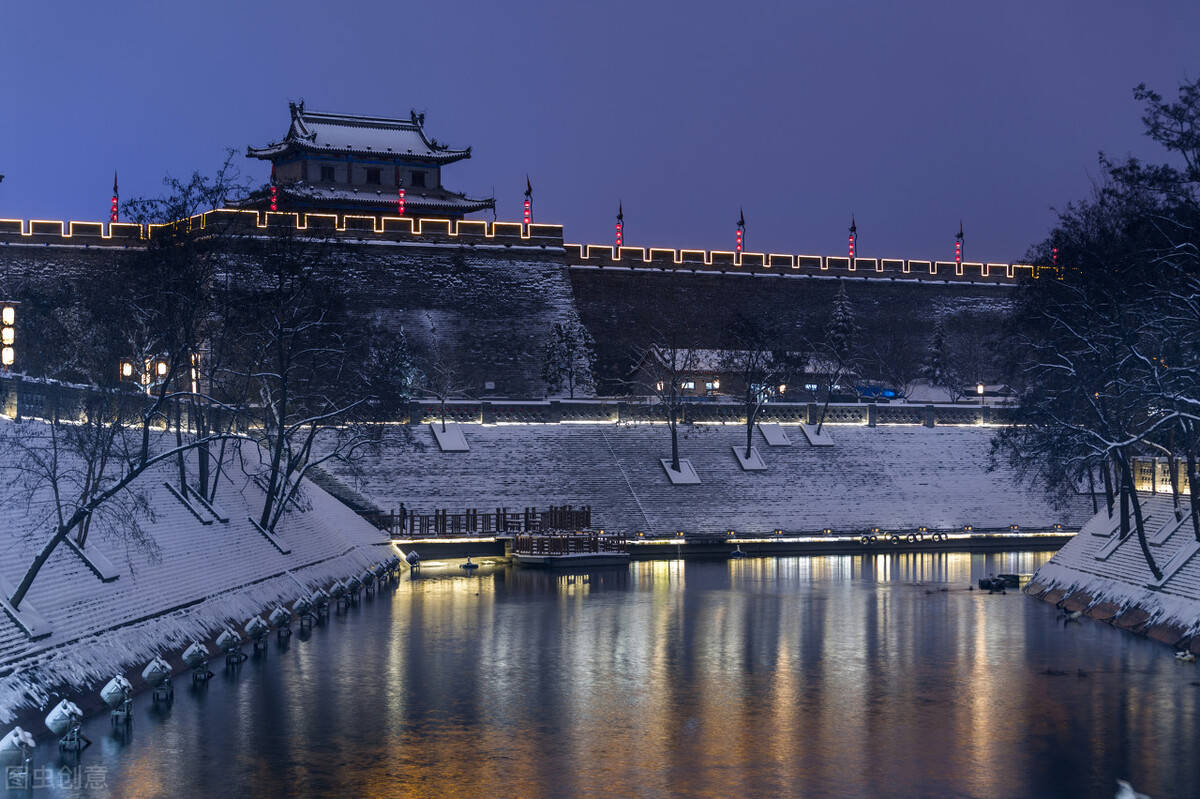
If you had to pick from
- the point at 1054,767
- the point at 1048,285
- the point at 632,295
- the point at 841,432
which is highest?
the point at 632,295

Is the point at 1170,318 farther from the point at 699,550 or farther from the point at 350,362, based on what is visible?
the point at 350,362

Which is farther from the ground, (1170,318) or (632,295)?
(632,295)

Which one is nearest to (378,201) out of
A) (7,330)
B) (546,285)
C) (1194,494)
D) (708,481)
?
(546,285)

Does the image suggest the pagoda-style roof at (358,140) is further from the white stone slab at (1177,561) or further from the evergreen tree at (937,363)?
the white stone slab at (1177,561)

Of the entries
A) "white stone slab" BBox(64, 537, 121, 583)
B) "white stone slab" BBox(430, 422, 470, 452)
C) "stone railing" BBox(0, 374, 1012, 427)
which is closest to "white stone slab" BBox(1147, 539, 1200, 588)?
"white stone slab" BBox(64, 537, 121, 583)

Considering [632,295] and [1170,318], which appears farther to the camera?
[632,295]

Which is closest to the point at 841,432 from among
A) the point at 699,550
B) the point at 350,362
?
the point at 699,550

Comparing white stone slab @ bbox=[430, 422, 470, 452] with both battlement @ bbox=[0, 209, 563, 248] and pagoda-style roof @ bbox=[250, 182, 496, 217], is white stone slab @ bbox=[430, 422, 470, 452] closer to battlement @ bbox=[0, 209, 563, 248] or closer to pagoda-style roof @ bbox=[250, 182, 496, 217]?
battlement @ bbox=[0, 209, 563, 248]

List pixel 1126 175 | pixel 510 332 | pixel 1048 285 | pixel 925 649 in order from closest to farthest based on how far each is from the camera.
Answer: pixel 925 649, pixel 1126 175, pixel 1048 285, pixel 510 332

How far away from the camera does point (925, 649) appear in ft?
89.1

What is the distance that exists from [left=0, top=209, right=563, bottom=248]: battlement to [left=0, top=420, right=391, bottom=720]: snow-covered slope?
3006cm

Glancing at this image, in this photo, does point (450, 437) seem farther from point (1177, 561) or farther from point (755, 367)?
point (1177, 561)

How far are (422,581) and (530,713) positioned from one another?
67.3 ft

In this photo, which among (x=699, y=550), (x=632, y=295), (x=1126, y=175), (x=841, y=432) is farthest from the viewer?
(x=632, y=295)
